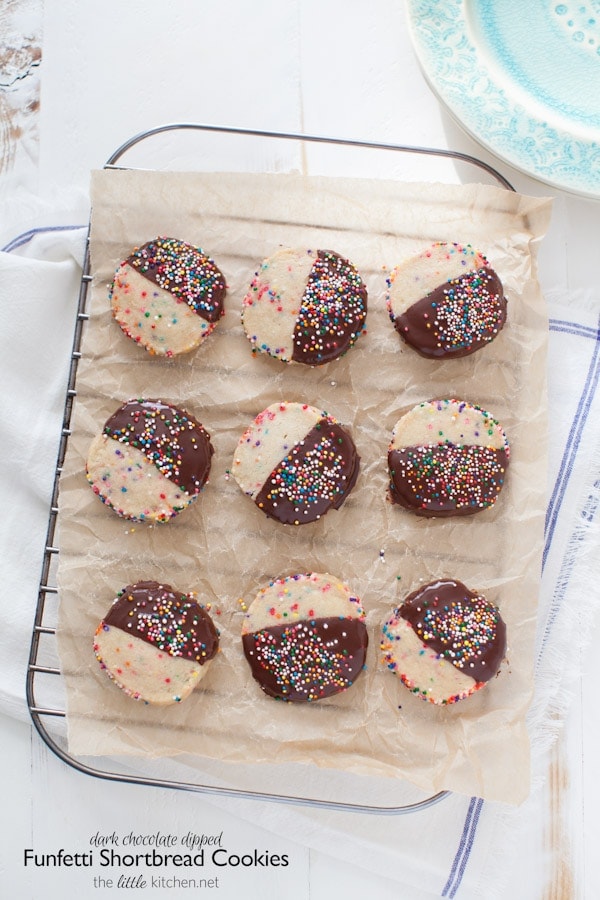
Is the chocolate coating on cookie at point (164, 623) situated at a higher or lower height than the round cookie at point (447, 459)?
lower

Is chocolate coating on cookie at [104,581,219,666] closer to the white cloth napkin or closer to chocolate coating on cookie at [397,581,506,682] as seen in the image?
the white cloth napkin

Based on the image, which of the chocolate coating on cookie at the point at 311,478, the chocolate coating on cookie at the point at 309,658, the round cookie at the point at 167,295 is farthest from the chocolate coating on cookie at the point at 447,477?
the round cookie at the point at 167,295

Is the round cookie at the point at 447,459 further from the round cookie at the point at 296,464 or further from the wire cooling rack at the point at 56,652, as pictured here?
the wire cooling rack at the point at 56,652

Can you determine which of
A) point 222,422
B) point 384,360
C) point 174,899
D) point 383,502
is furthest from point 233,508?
point 174,899

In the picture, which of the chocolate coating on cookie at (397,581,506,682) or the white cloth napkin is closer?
A: the chocolate coating on cookie at (397,581,506,682)

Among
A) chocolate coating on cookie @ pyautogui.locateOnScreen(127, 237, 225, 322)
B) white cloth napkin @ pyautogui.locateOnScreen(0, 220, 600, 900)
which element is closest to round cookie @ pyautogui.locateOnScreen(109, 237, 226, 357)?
chocolate coating on cookie @ pyautogui.locateOnScreen(127, 237, 225, 322)

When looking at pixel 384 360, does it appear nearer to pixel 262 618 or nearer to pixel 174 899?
pixel 262 618
